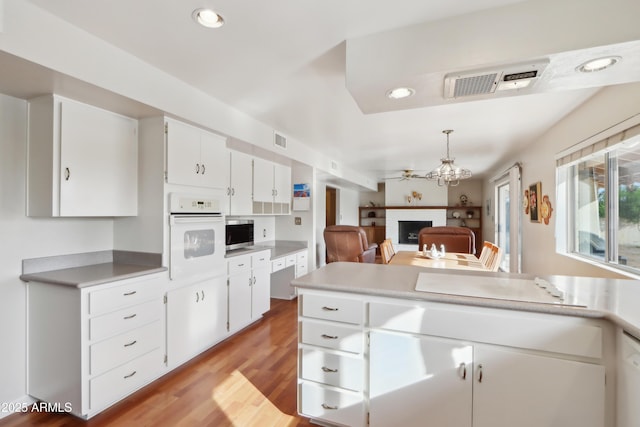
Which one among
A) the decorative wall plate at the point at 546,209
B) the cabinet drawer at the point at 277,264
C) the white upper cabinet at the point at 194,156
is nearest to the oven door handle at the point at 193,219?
the white upper cabinet at the point at 194,156

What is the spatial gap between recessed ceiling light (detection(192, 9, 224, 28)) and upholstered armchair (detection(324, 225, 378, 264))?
12.1ft

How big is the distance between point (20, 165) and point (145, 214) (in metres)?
0.81

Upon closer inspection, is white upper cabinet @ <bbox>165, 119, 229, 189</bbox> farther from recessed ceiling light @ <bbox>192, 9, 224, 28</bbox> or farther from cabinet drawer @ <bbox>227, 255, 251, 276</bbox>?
recessed ceiling light @ <bbox>192, 9, 224, 28</bbox>

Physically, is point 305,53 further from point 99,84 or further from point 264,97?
point 99,84

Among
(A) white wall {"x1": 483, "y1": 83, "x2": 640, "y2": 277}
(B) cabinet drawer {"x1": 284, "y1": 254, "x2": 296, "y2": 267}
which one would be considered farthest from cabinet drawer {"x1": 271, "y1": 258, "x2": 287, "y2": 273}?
(A) white wall {"x1": 483, "y1": 83, "x2": 640, "y2": 277}

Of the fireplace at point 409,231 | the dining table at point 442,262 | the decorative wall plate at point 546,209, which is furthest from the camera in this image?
the fireplace at point 409,231

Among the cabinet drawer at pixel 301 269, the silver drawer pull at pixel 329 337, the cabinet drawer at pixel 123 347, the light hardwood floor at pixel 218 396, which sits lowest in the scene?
the light hardwood floor at pixel 218 396

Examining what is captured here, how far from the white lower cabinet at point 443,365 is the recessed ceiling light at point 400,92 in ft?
4.00

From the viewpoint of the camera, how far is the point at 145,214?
248 cm

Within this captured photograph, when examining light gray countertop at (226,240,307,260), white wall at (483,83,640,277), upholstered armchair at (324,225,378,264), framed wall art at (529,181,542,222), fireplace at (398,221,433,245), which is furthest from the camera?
fireplace at (398,221,433,245)

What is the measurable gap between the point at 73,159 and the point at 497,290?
2717 millimetres

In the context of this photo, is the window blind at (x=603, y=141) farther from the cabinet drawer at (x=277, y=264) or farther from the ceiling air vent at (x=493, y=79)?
the cabinet drawer at (x=277, y=264)

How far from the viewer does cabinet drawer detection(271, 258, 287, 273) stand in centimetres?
393

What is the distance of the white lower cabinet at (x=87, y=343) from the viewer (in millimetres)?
1880
